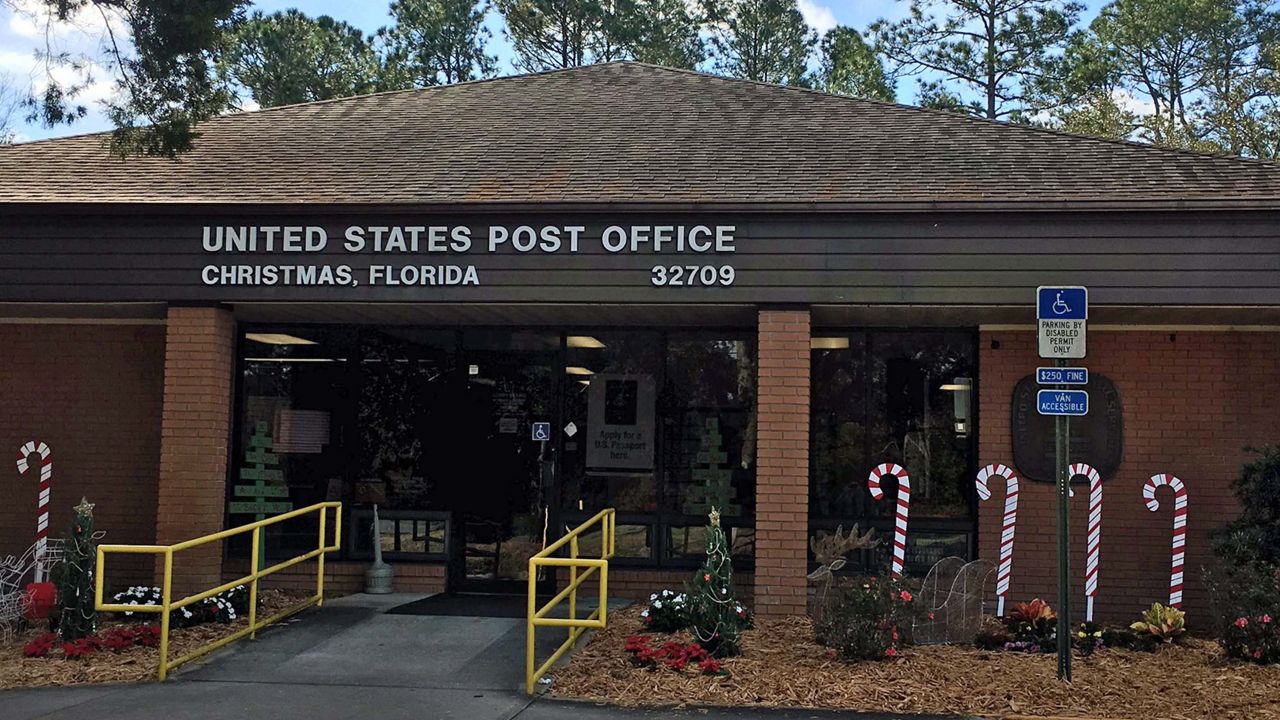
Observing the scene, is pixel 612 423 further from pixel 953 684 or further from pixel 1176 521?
pixel 1176 521

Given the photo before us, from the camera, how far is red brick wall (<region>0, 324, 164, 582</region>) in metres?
12.2

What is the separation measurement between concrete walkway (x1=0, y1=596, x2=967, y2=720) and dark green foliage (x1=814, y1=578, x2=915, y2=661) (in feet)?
3.74

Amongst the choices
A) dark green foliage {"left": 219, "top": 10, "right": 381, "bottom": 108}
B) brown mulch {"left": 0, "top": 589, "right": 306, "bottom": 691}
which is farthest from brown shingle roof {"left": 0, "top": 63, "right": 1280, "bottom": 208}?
dark green foliage {"left": 219, "top": 10, "right": 381, "bottom": 108}

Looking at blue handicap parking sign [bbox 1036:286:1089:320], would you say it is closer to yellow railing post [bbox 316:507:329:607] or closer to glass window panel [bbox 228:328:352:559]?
yellow railing post [bbox 316:507:329:607]

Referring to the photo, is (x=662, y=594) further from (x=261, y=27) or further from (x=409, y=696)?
(x=261, y=27)

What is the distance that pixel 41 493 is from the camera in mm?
11758

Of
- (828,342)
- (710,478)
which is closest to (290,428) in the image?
(710,478)

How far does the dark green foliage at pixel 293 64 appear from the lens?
3459 centimetres

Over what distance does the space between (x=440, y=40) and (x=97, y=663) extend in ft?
102

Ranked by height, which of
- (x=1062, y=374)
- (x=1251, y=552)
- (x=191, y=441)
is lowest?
(x=1251, y=552)

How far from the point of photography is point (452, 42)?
3750 centimetres

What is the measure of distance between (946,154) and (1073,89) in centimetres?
2127

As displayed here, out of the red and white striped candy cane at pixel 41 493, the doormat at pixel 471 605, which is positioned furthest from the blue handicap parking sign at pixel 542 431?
the red and white striped candy cane at pixel 41 493

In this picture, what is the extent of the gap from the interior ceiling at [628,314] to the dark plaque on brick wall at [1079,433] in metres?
0.67
